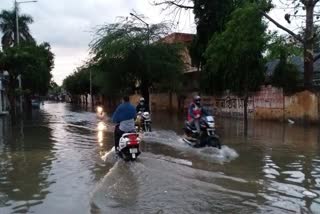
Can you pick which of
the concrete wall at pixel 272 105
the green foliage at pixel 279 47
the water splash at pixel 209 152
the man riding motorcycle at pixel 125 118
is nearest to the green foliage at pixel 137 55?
the concrete wall at pixel 272 105

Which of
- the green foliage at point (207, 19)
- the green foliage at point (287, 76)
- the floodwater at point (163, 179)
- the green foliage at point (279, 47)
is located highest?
the green foliage at point (207, 19)

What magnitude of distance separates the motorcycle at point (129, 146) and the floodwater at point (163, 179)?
0.80 feet

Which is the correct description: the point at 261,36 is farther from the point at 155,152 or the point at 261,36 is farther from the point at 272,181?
the point at 272,181

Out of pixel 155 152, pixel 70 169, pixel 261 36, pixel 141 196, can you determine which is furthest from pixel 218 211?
pixel 261 36

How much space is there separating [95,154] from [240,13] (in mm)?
14038

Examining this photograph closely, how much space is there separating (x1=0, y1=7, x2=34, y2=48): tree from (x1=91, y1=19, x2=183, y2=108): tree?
29344 millimetres

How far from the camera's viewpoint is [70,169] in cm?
1239

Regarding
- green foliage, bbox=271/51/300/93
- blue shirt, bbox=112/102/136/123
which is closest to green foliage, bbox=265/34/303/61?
green foliage, bbox=271/51/300/93

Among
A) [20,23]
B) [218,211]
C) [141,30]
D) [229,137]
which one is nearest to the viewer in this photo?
[218,211]

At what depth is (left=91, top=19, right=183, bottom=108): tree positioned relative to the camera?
39.4 m

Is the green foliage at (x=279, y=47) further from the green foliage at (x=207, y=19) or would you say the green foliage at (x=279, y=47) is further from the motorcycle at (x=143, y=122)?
the green foliage at (x=207, y=19)

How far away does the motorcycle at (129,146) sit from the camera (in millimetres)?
12766

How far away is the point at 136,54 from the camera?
39.6 m

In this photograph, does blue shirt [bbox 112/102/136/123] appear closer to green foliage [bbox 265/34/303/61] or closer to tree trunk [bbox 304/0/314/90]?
green foliage [bbox 265/34/303/61]
